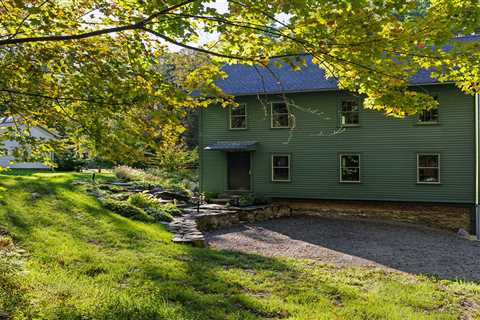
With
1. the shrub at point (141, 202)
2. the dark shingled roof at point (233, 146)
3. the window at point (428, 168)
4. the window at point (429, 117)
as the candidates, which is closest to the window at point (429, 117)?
the window at point (429, 117)

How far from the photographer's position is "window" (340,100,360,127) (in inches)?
722

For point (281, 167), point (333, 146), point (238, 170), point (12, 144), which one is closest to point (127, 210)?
point (238, 170)

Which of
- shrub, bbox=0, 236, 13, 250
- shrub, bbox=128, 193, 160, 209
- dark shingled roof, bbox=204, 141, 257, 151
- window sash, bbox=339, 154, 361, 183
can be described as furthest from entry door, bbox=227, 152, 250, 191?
shrub, bbox=0, 236, 13, 250

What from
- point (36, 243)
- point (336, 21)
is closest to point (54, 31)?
point (336, 21)

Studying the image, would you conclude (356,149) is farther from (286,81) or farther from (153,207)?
(153,207)

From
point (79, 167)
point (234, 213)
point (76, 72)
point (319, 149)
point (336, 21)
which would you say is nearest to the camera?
point (336, 21)

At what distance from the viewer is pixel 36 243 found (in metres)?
7.52

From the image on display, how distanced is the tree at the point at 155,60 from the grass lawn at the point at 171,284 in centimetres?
142

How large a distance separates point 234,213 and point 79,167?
15.0 meters

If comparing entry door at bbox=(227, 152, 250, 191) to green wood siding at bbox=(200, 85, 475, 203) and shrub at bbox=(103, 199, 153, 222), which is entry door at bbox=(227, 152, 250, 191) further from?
shrub at bbox=(103, 199, 153, 222)

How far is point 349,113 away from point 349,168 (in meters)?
2.56

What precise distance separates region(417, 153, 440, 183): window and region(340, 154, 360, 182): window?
2.57 meters

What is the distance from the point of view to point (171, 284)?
19.4 feet

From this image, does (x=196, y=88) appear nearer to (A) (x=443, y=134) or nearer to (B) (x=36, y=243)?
(B) (x=36, y=243)
